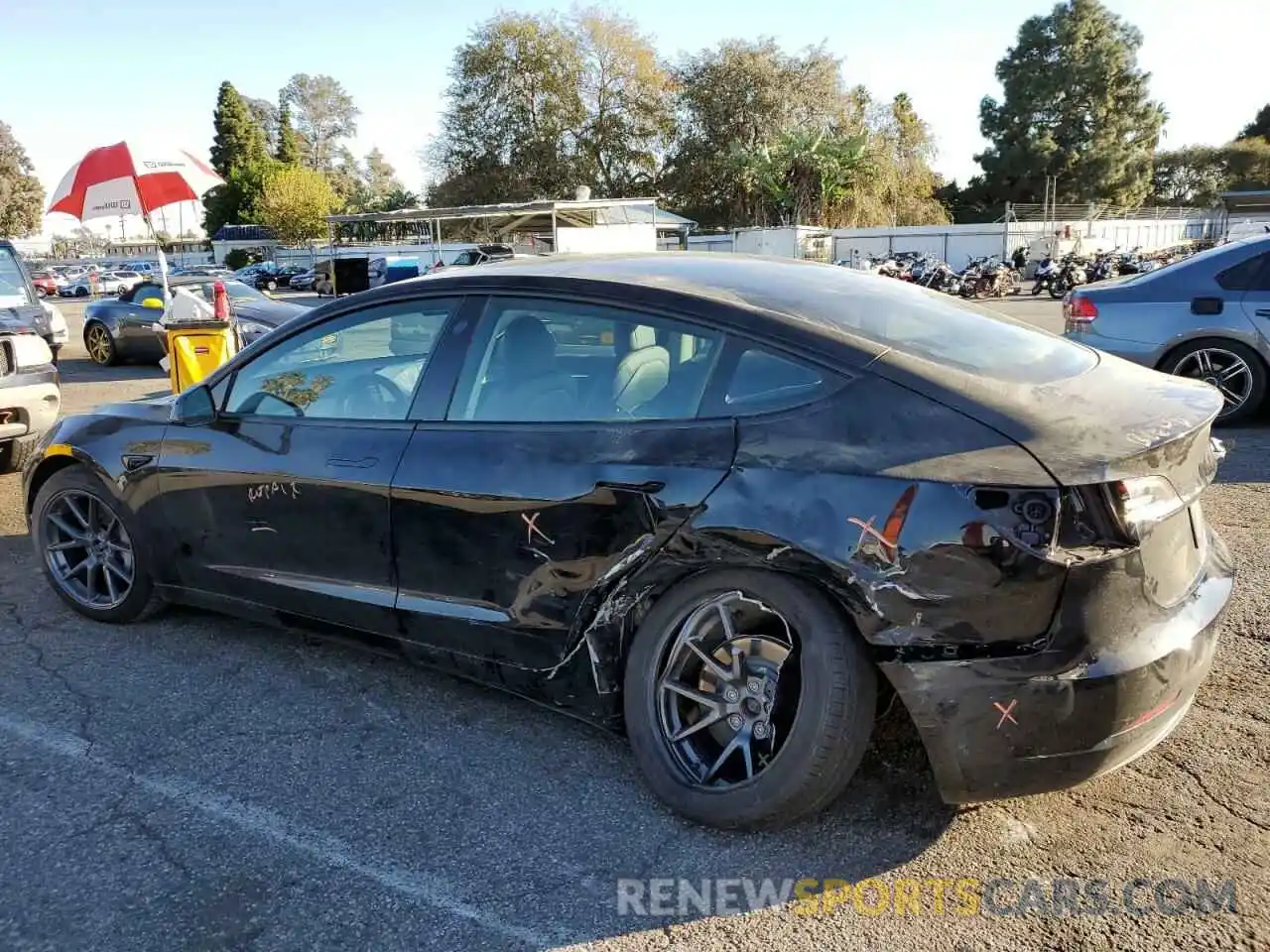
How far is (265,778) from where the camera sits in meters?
3.07

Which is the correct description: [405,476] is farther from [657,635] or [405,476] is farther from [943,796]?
[943,796]

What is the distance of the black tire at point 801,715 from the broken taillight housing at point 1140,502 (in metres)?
0.69

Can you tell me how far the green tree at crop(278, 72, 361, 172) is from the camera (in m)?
98.3

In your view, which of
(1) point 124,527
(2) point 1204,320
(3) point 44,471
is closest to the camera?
(1) point 124,527

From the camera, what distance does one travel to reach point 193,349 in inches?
335

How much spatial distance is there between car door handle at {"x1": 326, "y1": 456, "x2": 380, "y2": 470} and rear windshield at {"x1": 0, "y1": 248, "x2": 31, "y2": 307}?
923cm

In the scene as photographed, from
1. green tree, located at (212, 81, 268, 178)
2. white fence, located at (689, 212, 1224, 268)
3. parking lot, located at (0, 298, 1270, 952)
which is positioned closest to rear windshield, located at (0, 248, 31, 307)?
parking lot, located at (0, 298, 1270, 952)

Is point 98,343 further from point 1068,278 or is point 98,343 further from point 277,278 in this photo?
point 277,278

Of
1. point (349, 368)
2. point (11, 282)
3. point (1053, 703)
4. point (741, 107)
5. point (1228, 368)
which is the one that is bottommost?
point (1053, 703)

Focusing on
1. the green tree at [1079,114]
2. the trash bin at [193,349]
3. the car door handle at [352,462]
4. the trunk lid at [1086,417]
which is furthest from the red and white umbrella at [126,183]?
the green tree at [1079,114]

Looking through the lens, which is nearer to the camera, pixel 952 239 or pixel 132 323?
pixel 132 323

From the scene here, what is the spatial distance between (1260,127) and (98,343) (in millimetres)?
94159

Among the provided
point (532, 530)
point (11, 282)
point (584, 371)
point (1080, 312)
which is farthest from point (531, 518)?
point (11, 282)

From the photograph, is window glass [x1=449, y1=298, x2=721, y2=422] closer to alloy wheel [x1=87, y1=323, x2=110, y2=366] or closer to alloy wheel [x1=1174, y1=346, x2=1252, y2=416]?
alloy wheel [x1=1174, y1=346, x2=1252, y2=416]
